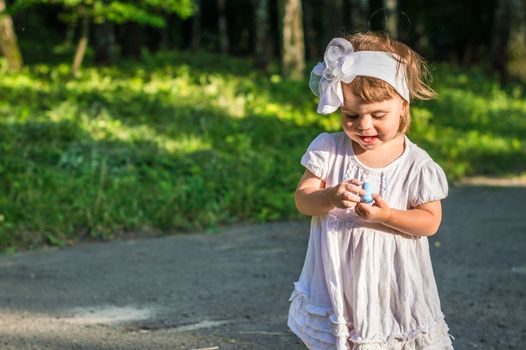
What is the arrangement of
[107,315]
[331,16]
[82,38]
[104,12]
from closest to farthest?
1. [107,315]
2. [104,12]
3. [82,38]
4. [331,16]

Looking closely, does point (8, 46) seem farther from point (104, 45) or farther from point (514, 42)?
point (514, 42)

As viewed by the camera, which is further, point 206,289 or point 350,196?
point 206,289

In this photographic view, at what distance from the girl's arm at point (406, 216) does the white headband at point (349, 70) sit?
40cm

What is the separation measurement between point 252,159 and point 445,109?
23.2 feet

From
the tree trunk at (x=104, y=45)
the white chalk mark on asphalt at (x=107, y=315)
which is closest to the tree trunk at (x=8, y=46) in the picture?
the tree trunk at (x=104, y=45)

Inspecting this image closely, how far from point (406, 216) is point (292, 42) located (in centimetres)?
1456

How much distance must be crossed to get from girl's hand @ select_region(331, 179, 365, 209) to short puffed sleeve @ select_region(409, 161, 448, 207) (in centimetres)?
32

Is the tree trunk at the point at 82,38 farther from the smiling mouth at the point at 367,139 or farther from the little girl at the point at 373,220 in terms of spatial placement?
the smiling mouth at the point at 367,139

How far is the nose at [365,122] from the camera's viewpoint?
12.1 feet

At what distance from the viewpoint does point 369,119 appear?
3.68 meters

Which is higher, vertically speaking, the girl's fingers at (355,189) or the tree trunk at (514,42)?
the tree trunk at (514,42)

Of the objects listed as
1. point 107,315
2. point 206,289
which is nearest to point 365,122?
point 107,315

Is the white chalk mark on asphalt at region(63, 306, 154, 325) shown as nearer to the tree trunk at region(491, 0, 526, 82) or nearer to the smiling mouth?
the smiling mouth

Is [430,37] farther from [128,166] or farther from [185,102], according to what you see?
[128,166]
